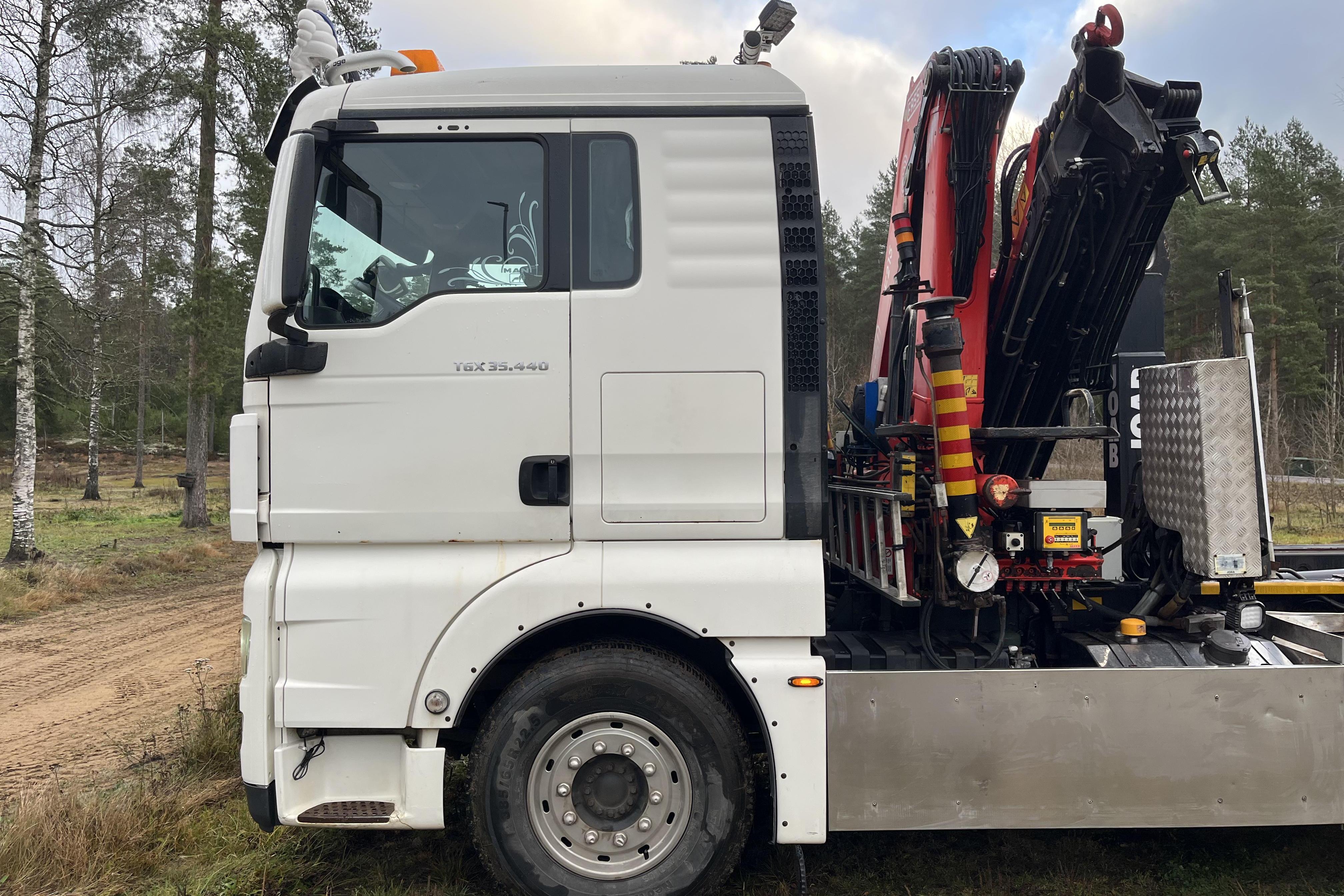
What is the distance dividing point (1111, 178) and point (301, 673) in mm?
3969

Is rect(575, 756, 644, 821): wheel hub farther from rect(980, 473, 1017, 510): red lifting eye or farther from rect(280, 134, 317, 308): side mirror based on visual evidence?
rect(280, 134, 317, 308): side mirror

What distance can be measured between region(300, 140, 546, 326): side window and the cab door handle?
68 cm

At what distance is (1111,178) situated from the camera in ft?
11.5

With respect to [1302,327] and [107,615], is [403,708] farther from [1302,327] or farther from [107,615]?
[1302,327]

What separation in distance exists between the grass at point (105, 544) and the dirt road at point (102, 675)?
0.43 metres

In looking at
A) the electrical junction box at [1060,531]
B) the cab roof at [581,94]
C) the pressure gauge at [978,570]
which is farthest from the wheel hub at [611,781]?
the cab roof at [581,94]

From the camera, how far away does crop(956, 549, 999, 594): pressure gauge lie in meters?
3.25

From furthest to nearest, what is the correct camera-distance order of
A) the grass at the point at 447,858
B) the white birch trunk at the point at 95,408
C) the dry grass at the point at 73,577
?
the white birch trunk at the point at 95,408, the dry grass at the point at 73,577, the grass at the point at 447,858

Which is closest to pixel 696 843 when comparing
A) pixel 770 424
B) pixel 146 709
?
pixel 770 424

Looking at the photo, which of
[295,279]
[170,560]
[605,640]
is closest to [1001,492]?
[605,640]

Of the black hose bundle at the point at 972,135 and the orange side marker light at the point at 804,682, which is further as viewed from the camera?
the black hose bundle at the point at 972,135

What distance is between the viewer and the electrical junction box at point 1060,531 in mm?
3396

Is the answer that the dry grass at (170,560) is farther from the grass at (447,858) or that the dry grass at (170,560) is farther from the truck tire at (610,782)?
the truck tire at (610,782)

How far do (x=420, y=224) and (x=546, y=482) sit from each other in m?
1.15
